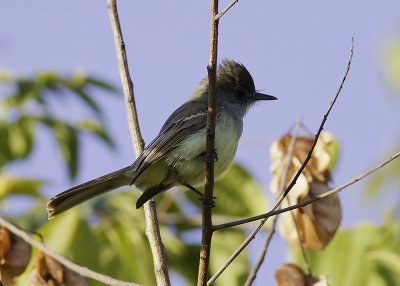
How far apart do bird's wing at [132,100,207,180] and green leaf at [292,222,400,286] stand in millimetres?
746

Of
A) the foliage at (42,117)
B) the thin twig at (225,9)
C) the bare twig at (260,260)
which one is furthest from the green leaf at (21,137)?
the thin twig at (225,9)

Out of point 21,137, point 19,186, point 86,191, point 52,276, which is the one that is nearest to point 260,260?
point 52,276

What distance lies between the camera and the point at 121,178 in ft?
12.3

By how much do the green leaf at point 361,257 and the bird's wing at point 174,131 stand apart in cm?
75

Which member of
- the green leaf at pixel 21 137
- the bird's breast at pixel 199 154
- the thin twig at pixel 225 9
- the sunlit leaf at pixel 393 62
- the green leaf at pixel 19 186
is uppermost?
the sunlit leaf at pixel 393 62

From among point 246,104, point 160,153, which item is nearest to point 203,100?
point 246,104

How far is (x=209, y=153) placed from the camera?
2594 millimetres

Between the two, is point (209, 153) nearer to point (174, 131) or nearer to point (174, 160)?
point (174, 160)

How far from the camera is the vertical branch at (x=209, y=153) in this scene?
2.35 metres

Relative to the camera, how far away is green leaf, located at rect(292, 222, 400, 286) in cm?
351

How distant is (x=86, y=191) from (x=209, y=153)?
1145 mm

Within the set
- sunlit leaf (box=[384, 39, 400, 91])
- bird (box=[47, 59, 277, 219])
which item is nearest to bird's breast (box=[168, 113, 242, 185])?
bird (box=[47, 59, 277, 219])

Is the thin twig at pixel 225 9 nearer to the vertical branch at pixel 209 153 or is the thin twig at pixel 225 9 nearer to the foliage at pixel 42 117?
the vertical branch at pixel 209 153

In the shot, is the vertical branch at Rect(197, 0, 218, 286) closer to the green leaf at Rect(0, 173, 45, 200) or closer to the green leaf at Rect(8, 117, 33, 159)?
the green leaf at Rect(0, 173, 45, 200)
